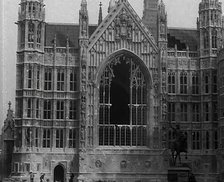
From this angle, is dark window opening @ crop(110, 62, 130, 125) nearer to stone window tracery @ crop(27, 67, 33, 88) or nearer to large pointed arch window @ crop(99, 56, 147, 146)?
large pointed arch window @ crop(99, 56, 147, 146)

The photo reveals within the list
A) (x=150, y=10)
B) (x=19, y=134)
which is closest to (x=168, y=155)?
(x=19, y=134)

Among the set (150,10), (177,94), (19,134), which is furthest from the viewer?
(150,10)

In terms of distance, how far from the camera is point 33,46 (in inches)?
3031

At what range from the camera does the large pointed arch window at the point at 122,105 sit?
7769 centimetres

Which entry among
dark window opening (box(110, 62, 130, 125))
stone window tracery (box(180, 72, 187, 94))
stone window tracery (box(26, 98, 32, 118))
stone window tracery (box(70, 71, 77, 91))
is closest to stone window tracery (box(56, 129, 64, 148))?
stone window tracery (box(26, 98, 32, 118))

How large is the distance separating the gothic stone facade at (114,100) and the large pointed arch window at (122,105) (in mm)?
137

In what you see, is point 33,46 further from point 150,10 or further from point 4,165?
point 150,10

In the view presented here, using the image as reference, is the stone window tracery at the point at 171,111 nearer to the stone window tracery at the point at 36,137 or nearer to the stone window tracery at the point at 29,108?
the stone window tracery at the point at 36,137

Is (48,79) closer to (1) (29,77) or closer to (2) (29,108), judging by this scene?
(1) (29,77)

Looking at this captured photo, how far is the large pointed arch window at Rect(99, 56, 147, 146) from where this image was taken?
77.7m

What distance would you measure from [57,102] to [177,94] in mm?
16838

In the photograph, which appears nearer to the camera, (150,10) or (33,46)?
(33,46)

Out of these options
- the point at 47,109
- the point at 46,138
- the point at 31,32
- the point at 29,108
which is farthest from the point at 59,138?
the point at 31,32

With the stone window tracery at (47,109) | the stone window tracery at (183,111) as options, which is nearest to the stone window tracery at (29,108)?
the stone window tracery at (47,109)
